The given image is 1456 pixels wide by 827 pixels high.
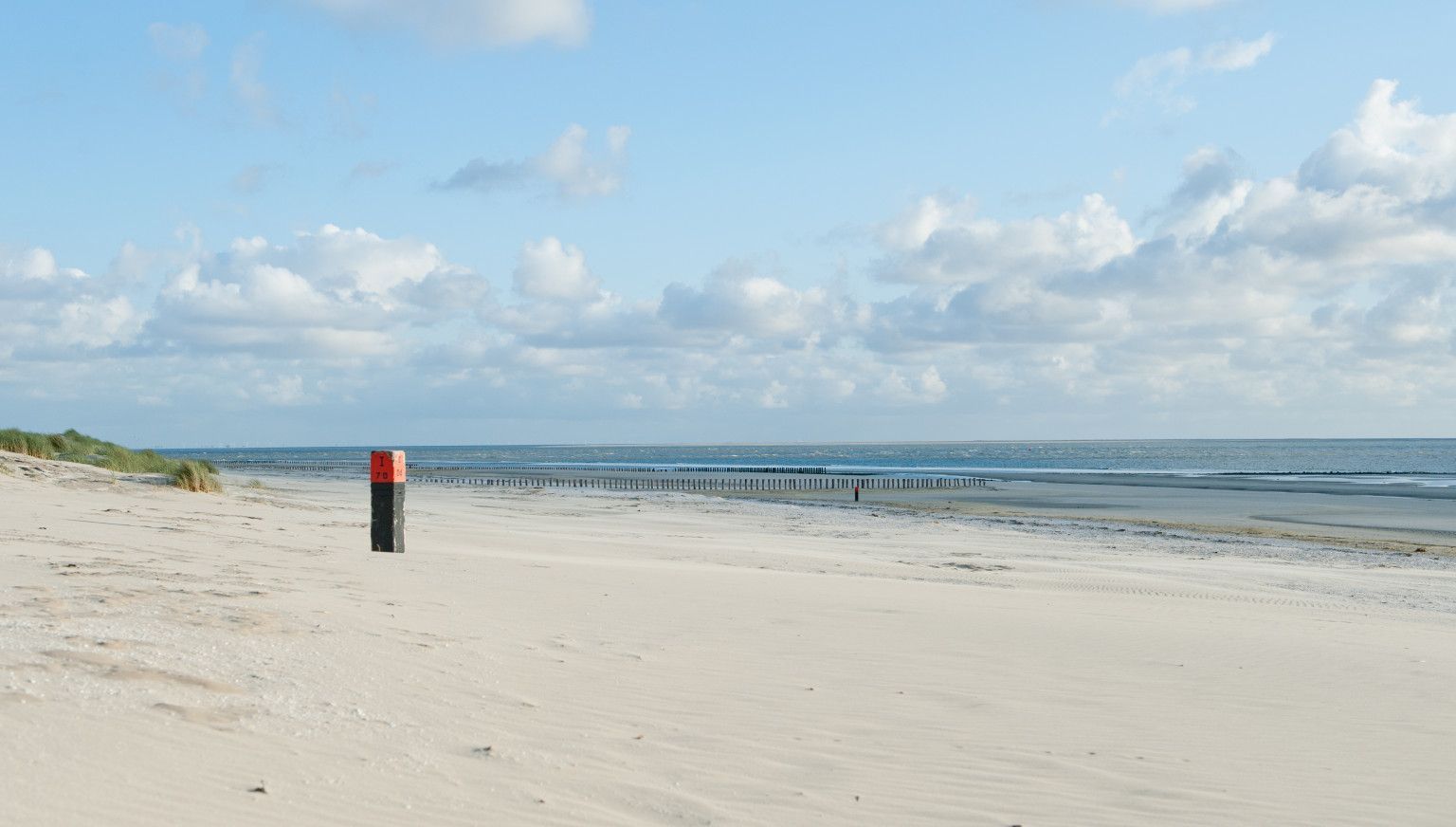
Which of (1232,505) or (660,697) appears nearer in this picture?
(660,697)

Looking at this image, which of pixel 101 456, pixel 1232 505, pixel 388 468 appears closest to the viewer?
pixel 388 468

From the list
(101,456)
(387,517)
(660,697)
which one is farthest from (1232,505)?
(660,697)

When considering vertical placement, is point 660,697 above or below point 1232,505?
above

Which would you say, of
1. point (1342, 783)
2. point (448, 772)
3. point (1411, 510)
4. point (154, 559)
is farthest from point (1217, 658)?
point (1411, 510)

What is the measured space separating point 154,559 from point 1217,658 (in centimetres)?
901

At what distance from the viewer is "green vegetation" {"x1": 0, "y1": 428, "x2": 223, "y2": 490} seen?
927 inches

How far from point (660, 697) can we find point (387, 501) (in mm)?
7548

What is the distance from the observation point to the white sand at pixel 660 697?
4320 mm

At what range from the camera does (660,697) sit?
6191 mm

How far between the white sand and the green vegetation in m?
11.3

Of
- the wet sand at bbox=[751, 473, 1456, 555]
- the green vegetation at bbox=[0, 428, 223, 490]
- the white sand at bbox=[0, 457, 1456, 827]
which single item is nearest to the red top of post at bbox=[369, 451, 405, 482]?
the white sand at bbox=[0, 457, 1456, 827]

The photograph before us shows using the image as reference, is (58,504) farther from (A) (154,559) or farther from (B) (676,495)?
(B) (676,495)

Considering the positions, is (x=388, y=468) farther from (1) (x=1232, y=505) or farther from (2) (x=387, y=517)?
(1) (x=1232, y=505)

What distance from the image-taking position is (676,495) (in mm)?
46312
